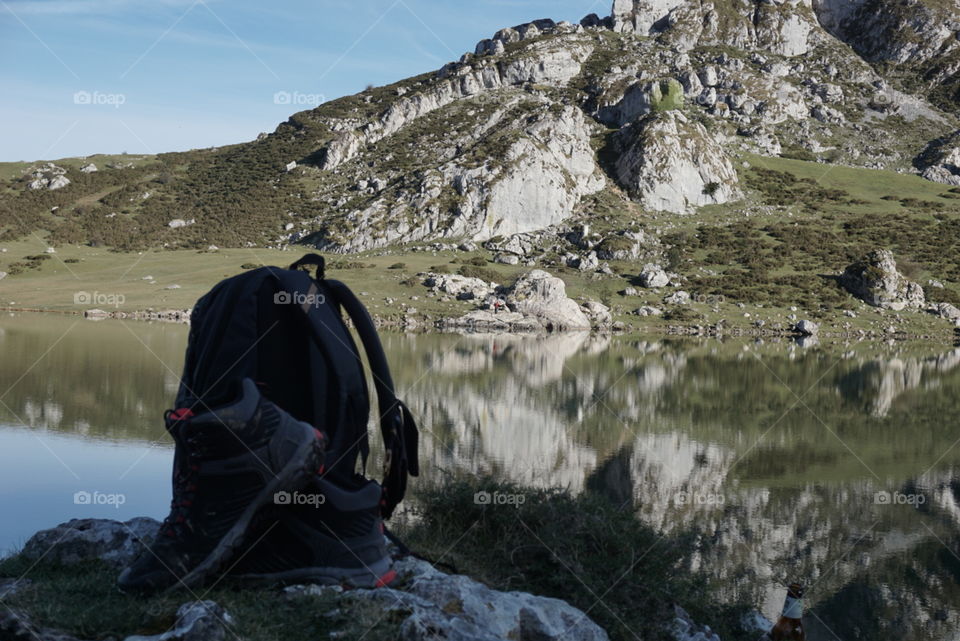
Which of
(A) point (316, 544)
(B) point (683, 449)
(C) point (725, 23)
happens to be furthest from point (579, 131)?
(A) point (316, 544)

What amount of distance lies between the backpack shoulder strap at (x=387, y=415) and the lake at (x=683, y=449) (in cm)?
441

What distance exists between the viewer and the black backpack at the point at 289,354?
5125mm

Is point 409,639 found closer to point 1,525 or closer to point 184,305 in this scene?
point 1,525

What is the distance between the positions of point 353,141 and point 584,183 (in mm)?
42318

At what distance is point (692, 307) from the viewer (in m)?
68.4

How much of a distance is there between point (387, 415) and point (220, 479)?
1329 mm

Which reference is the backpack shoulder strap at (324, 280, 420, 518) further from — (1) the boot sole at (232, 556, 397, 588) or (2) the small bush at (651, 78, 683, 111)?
(2) the small bush at (651, 78, 683, 111)

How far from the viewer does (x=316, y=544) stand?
4.97 metres

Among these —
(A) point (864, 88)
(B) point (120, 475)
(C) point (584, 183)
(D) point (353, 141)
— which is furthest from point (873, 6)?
(B) point (120, 475)
